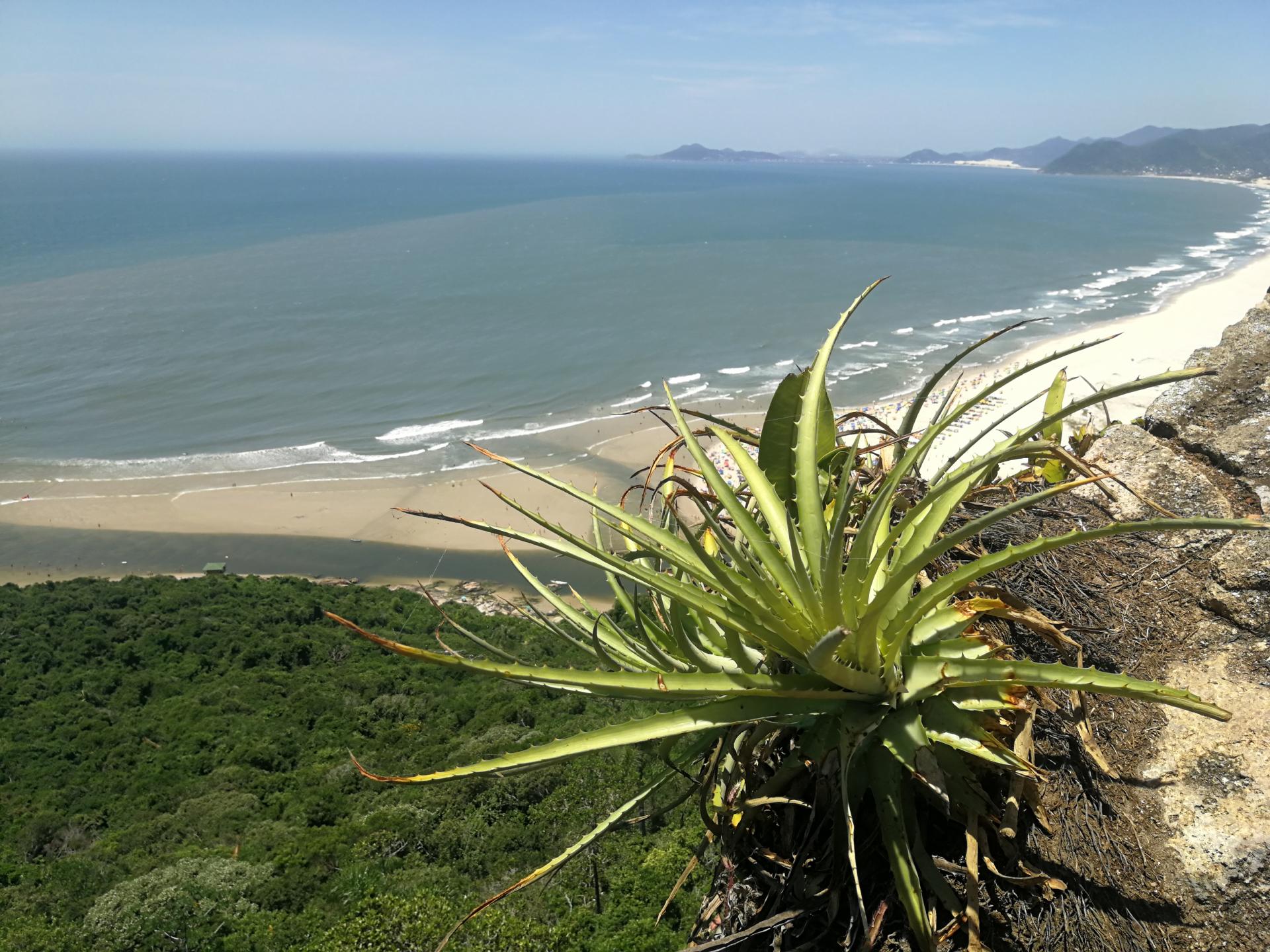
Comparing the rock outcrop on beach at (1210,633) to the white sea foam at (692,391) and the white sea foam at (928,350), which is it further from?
the white sea foam at (928,350)

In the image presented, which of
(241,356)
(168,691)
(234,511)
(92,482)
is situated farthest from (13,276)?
(168,691)

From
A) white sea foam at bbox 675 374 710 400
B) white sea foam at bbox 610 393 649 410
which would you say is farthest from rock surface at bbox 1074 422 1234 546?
white sea foam at bbox 675 374 710 400

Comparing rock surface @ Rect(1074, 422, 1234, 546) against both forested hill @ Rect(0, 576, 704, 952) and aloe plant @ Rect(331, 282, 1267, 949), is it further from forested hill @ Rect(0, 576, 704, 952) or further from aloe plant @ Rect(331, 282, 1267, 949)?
forested hill @ Rect(0, 576, 704, 952)

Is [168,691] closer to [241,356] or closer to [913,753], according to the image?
[913,753]

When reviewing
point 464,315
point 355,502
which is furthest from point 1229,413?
point 464,315

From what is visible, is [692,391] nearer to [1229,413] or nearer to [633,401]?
[633,401]

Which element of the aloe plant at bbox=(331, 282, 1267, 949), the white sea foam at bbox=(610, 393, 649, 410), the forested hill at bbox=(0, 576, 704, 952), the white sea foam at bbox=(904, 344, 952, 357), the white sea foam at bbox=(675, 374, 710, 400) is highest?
the aloe plant at bbox=(331, 282, 1267, 949)
